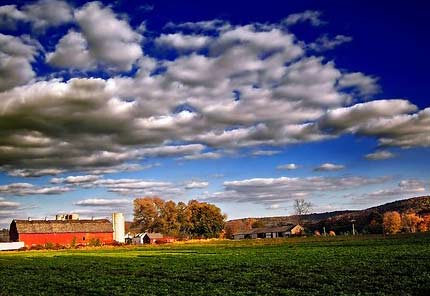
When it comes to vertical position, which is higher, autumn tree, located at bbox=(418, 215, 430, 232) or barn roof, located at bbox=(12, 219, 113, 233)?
barn roof, located at bbox=(12, 219, 113, 233)

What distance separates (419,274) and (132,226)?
143642mm

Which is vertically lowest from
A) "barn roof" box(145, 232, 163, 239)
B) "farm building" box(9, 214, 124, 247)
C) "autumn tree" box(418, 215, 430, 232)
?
"autumn tree" box(418, 215, 430, 232)

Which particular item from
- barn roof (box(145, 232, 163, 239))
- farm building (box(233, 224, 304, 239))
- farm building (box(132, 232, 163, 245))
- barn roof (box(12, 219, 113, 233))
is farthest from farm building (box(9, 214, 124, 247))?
farm building (box(233, 224, 304, 239))

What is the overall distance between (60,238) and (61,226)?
398 centimetres

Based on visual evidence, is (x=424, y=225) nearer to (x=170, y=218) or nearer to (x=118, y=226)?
(x=170, y=218)

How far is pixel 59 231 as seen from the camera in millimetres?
138000

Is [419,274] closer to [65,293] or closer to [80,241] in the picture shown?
[65,293]

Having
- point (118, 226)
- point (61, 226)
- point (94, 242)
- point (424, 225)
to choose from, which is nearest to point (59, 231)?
point (61, 226)

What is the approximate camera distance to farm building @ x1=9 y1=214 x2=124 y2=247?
5290 inches

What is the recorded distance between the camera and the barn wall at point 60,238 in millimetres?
133750

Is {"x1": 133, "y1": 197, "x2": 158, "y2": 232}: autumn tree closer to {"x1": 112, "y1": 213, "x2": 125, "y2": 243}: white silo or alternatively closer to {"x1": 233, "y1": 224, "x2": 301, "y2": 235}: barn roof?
{"x1": 112, "y1": 213, "x2": 125, "y2": 243}: white silo

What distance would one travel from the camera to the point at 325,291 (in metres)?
20.9

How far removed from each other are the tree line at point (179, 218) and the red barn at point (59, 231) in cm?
A: 1540

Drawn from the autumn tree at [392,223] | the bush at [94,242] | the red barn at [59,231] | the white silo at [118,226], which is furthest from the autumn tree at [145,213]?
the autumn tree at [392,223]
